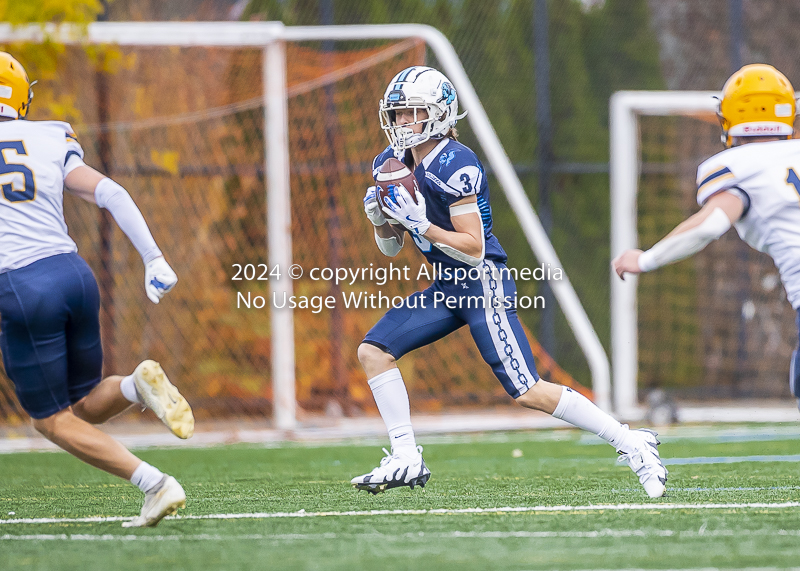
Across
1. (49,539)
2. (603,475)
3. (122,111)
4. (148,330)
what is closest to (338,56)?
(122,111)

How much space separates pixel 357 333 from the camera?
8.40 metres

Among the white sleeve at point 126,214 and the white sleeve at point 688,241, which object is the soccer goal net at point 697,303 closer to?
the white sleeve at point 688,241

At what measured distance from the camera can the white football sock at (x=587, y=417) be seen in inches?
171

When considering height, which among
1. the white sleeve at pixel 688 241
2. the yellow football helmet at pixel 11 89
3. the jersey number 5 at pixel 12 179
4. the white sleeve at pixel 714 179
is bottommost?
the white sleeve at pixel 688 241

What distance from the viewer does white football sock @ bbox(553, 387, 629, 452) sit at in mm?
4348

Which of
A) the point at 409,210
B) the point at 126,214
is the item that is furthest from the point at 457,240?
the point at 126,214

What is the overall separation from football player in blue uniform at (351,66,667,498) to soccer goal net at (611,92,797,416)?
4886mm

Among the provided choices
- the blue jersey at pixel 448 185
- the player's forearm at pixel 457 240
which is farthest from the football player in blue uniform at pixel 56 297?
the blue jersey at pixel 448 185

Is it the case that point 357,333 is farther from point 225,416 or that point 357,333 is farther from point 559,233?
point 559,233

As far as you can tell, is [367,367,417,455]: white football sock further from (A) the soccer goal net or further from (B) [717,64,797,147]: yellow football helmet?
(A) the soccer goal net

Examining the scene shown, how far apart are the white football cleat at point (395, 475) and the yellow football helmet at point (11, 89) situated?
6.37 ft

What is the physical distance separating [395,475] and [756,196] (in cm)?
178

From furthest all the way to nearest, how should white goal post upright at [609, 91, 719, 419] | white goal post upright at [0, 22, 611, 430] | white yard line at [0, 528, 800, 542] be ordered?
white goal post upright at [609, 91, 719, 419] < white goal post upright at [0, 22, 611, 430] < white yard line at [0, 528, 800, 542]

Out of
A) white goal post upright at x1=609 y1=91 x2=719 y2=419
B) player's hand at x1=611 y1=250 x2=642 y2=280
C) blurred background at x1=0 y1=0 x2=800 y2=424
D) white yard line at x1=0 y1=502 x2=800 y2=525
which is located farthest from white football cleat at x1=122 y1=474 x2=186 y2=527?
white goal post upright at x1=609 y1=91 x2=719 y2=419
